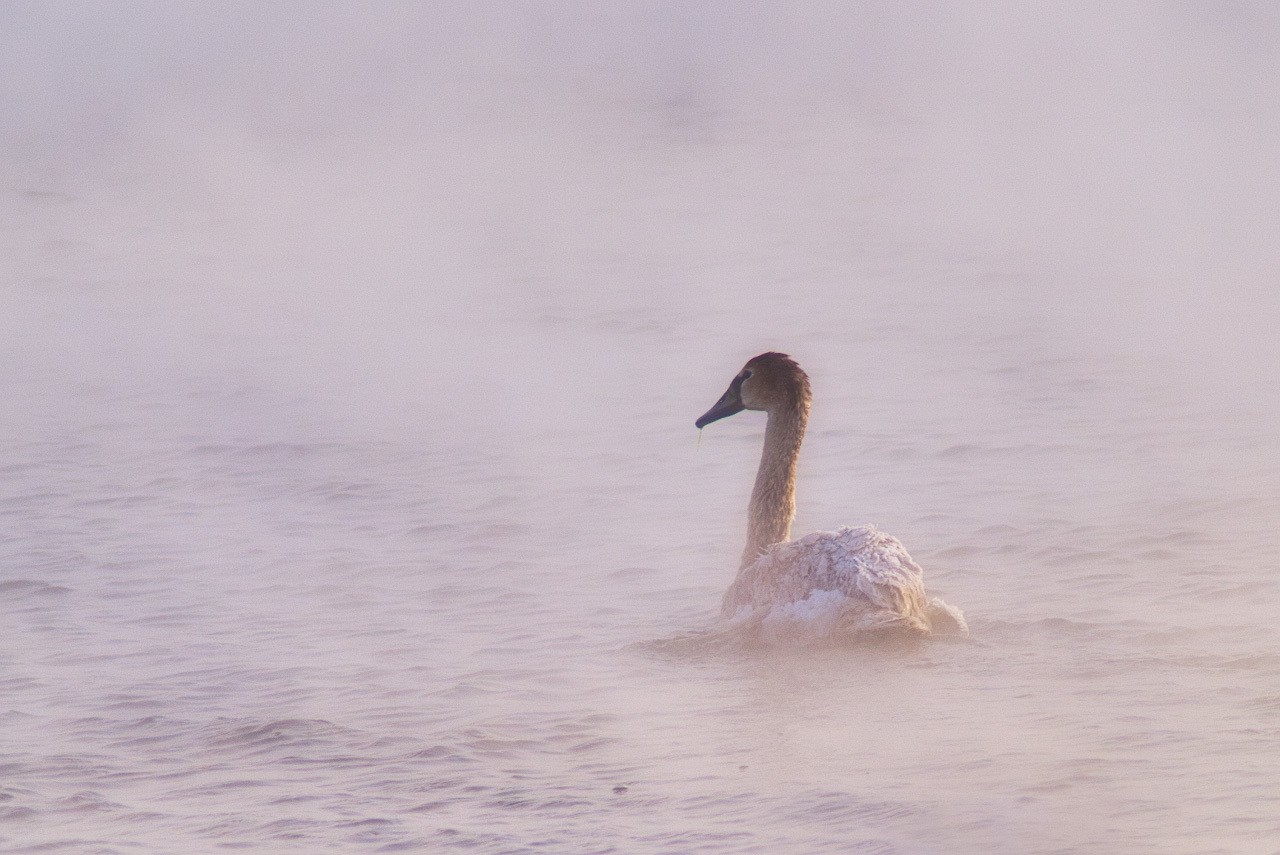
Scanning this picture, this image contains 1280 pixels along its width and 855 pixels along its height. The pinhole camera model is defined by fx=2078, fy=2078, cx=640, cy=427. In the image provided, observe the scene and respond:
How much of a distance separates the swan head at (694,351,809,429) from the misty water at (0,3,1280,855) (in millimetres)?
969

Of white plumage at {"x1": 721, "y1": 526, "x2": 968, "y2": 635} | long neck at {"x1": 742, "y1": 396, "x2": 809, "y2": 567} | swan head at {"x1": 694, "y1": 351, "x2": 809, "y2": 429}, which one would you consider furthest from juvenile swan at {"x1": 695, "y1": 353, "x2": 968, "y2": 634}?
swan head at {"x1": 694, "y1": 351, "x2": 809, "y2": 429}

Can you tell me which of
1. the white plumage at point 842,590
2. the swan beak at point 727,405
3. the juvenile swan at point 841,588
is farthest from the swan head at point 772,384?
the white plumage at point 842,590

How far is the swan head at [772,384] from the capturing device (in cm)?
1089

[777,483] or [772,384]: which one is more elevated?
[772,384]

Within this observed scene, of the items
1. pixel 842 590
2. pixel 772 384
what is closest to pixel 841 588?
pixel 842 590

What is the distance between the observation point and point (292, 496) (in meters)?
12.8

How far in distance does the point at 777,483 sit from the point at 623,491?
2.15m

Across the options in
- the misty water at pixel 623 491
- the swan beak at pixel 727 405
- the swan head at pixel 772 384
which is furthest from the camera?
the swan beak at pixel 727 405

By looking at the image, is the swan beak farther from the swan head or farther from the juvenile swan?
the juvenile swan

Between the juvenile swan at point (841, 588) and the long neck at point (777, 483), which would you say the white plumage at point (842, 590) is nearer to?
the juvenile swan at point (841, 588)

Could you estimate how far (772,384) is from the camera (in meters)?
10.9

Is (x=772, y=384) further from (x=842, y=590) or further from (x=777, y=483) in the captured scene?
(x=842, y=590)

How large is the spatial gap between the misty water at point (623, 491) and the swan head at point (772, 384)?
0.97 meters

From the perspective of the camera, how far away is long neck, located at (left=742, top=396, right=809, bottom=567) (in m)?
10.6
